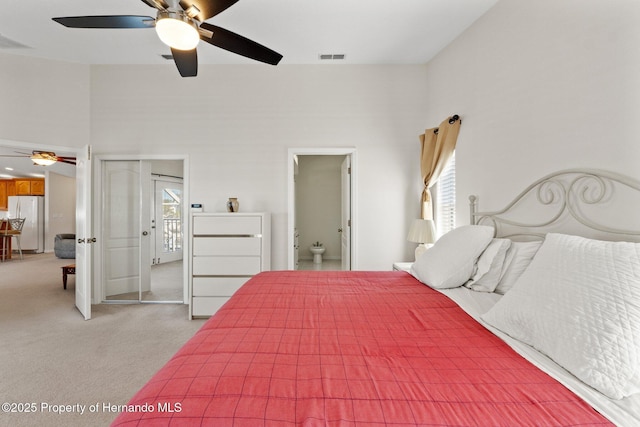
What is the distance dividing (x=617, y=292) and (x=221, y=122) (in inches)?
145

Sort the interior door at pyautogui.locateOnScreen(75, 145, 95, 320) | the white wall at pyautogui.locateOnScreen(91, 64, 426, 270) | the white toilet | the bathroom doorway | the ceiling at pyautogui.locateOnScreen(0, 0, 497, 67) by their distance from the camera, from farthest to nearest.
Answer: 1. the bathroom doorway
2. the white toilet
3. the white wall at pyautogui.locateOnScreen(91, 64, 426, 270)
4. the interior door at pyautogui.locateOnScreen(75, 145, 95, 320)
5. the ceiling at pyautogui.locateOnScreen(0, 0, 497, 67)

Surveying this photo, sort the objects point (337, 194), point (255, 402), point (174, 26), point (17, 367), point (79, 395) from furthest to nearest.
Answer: point (337, 194) → point (17, 367) → point (79, 395) → point (174, 26) → point (255, 402)

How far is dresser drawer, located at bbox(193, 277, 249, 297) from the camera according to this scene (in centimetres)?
304

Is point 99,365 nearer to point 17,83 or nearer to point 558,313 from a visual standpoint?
point 558,313

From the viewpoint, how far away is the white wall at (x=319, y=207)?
254 inches

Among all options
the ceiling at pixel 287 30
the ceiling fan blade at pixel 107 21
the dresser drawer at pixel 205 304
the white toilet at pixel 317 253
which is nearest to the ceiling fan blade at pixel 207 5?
the ceiling fan blade at pixel 107 21

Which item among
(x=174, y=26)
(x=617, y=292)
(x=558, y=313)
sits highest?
(x=174, y=26)

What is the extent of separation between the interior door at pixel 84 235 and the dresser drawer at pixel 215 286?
3.89 ft

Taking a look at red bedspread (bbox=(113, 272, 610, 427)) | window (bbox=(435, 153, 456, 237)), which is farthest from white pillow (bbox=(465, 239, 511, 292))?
window (bbox=(435, 153, 456, 237))

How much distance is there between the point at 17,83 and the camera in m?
3.18

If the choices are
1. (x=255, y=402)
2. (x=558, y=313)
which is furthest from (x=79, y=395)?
(x=558, y=313)

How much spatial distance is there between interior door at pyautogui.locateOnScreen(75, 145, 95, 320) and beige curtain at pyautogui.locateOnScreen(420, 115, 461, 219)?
3.88 meters

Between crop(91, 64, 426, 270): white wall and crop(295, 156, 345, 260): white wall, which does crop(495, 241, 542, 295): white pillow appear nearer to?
crop(91, 64, 426, 270): white wall

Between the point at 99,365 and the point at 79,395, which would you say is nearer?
the point at 79,395
